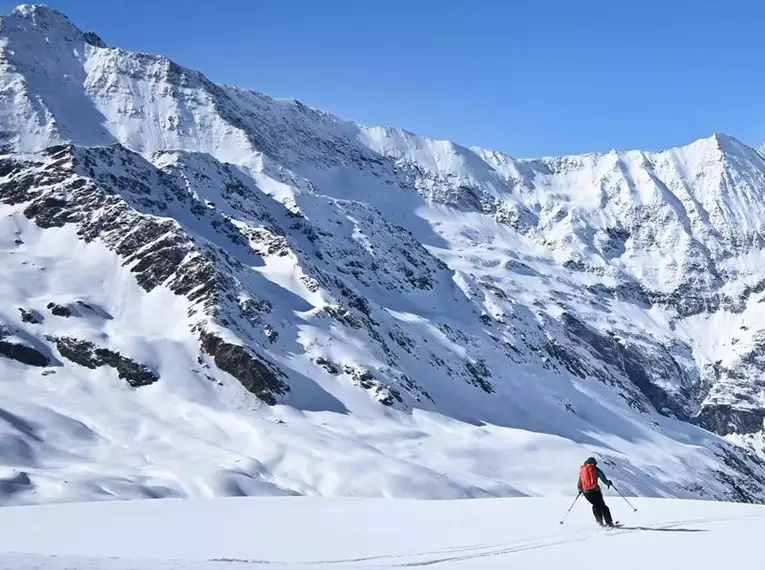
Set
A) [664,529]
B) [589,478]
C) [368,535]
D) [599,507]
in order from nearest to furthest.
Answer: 1. [368,535]
2. [664,529]
3. [599,507]
4. [589,478]

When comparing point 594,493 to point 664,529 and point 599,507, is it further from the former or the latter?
point 664,529

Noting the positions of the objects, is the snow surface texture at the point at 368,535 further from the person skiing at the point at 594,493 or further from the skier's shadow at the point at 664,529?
the person skiing at the point at 594,493

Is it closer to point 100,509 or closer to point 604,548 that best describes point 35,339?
point 100,509

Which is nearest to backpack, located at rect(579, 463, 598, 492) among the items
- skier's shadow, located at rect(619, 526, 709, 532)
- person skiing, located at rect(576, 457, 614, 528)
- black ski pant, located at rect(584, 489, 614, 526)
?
person skiing, located at rect(576, 457, 614, 528)

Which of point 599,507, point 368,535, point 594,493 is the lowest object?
point 368,535

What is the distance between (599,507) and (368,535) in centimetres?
578

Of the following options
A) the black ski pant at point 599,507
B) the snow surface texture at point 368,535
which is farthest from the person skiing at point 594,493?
the snow surface texture at point 368,535

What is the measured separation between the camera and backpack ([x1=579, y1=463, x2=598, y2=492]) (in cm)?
2120

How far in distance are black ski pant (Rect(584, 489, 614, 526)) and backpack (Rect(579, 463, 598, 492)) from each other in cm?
14

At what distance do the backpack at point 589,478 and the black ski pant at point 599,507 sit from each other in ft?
0.45

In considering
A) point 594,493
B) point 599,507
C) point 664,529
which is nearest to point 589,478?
point 594,493

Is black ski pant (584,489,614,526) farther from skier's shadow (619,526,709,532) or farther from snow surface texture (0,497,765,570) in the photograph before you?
skier's shadow (619,526,709,532)

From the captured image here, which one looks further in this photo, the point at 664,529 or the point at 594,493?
the point at 594,493

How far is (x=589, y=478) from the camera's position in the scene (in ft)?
70.1
